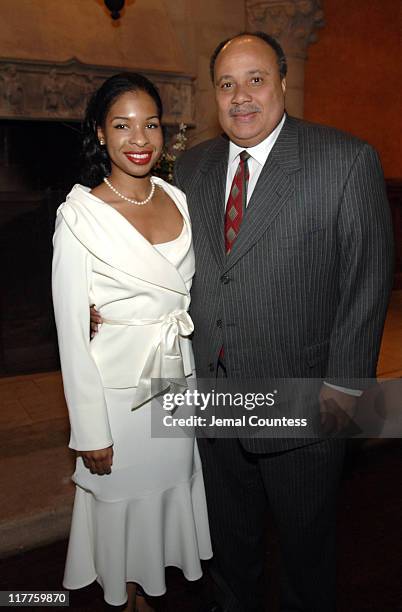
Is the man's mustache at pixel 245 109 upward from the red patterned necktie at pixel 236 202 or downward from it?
upward

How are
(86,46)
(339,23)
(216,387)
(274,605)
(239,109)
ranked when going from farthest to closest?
(339,23) < (86,46) < (274,605) < (216,387) < (239,109)

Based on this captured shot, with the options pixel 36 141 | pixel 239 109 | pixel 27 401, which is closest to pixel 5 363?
pixel 27 401

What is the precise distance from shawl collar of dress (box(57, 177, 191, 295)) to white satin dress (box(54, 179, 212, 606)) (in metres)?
0.09

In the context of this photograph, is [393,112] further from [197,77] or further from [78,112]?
[78,112]

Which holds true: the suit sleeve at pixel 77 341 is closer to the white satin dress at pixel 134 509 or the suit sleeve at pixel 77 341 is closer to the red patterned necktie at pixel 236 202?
the white satin dress at pixel 134 509

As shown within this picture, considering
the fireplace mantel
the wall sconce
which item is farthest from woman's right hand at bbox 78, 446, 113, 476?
the wall sconce

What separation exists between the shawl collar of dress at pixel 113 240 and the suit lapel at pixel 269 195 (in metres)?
0.24

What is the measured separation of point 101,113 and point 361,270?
0.96 meters

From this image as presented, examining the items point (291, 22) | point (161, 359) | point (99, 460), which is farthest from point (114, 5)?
point (99, 460)

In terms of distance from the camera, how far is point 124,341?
1.85 metres

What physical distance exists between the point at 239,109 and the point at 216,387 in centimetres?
94

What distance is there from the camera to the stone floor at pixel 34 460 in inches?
111

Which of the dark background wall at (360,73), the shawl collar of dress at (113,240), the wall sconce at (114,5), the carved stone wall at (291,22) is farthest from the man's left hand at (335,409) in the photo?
the dark background wall at (360,73)

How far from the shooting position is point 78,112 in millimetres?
4828
